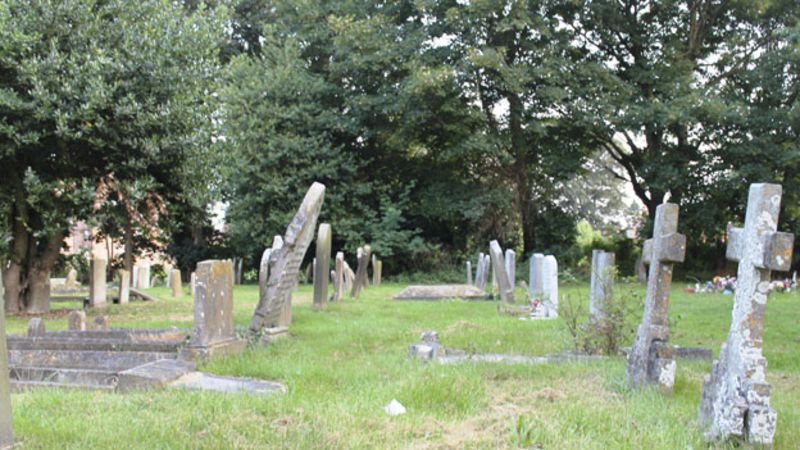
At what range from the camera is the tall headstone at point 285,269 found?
9195 mm

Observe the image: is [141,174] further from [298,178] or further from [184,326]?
[298,178]

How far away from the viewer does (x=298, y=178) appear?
1088 inches

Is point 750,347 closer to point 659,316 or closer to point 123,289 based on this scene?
point 659,316

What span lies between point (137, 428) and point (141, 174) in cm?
1002

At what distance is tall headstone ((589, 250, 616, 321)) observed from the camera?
309 inches

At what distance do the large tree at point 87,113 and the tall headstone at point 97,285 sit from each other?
1.30m

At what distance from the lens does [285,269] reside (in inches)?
379

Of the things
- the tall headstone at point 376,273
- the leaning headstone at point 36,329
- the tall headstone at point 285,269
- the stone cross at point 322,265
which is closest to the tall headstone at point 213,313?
the tall headstone at point 285,269

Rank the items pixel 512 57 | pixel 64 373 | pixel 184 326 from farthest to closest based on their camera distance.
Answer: pixel 512 57 < pixel 184 326 < pixel 64 373

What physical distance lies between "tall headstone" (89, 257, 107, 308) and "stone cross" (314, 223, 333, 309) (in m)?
5.43

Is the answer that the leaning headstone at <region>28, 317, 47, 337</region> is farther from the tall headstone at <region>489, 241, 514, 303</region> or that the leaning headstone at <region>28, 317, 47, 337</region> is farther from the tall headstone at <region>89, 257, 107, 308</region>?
the tall headstone at <region>489, 241, 514, 303</region>

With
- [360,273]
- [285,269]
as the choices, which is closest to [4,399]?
[285,269]

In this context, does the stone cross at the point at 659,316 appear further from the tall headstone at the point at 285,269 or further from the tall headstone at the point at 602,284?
the tall headstone at the point at 285,269

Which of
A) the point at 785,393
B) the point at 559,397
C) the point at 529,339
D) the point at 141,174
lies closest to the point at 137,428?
the point at 559,397
